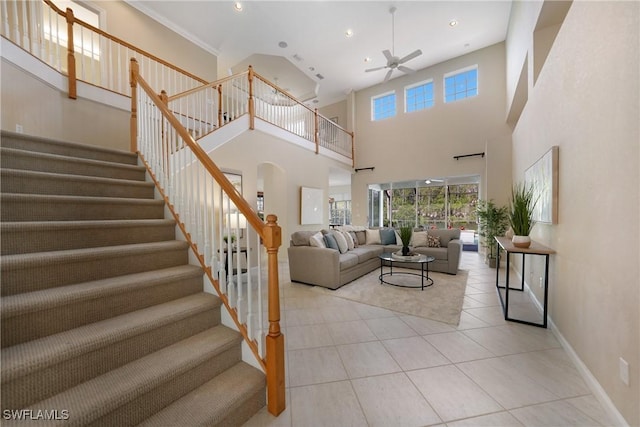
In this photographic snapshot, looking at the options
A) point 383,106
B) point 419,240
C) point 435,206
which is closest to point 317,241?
point 419,240

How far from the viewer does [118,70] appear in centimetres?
409

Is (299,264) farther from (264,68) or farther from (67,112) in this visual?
(264,68)

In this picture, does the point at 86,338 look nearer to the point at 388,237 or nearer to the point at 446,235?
the point at 388,237

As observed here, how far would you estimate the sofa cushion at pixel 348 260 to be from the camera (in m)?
3.89

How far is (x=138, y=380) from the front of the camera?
1143mm

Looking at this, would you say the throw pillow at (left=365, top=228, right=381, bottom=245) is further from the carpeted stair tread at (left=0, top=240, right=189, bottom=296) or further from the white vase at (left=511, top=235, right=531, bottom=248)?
the carpeted stair tread at (left=0, top=240, right=189, bottom=296)

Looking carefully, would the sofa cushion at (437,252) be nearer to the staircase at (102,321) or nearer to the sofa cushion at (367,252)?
the sofa cushion at (367,252)

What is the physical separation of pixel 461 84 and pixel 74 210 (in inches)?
328

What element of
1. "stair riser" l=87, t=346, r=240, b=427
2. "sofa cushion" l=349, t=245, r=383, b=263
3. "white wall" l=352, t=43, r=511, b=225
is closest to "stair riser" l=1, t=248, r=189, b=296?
"stair riser" l=87, t=346, r=240, b=427

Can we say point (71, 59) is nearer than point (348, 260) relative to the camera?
Yes

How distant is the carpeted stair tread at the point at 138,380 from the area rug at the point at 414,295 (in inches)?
83.6

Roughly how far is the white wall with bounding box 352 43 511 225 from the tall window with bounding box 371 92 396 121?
0.53 feet

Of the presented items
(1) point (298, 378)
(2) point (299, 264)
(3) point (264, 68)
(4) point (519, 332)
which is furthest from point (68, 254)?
(3) point (264, 68)

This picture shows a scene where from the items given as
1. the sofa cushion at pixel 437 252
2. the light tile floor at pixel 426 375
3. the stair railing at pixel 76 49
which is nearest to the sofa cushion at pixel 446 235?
the sofa cushion at pixel 437 252
